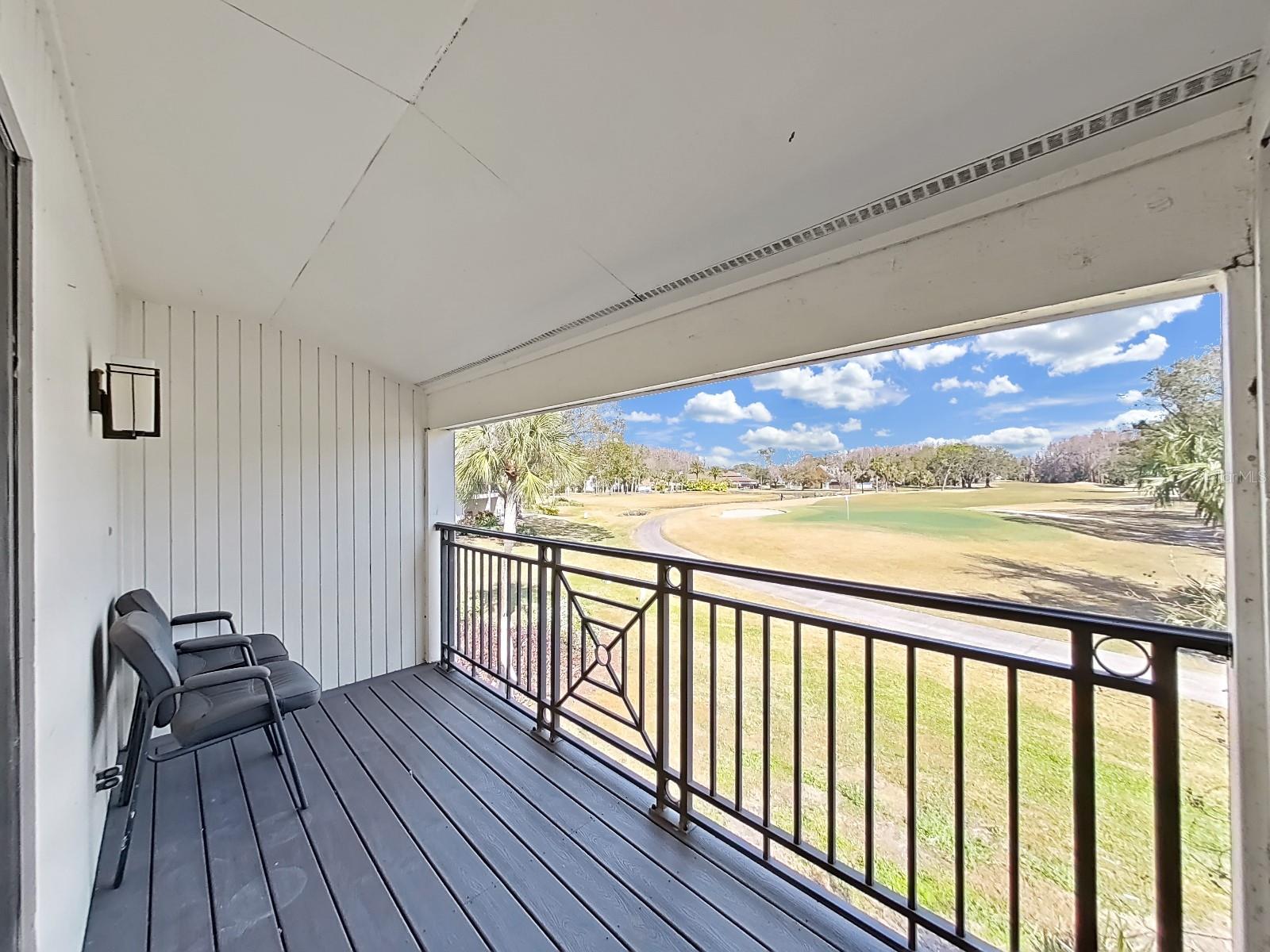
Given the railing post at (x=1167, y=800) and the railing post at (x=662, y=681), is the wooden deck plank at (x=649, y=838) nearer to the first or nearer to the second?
the railing post at (x=662, y=681)

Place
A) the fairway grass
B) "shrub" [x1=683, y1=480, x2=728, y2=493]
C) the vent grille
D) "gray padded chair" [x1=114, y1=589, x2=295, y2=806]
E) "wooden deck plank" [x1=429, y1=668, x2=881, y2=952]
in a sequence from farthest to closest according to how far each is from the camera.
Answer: "shrub" [x1=683, y1=480, x2=728, y2=493] → "gray padded chair" [x1=114, y1=589, x2=295, y2=806] → "wooden deck plank" [x1=429, y1=668, x2=881, y2=952] → the fairway grass → the vent grille

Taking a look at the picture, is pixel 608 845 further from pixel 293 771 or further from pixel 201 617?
pixel 201 617

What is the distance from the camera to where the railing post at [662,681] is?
1.92m

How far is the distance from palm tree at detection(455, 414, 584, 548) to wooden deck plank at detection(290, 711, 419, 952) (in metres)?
2.11

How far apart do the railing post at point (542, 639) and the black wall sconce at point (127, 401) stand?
1.60 meters

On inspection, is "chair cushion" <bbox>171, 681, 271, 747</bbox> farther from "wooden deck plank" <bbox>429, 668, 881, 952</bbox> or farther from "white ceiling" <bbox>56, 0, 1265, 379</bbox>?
"white ceiling" <bbox>56, 0, 1265, 379</bbox>

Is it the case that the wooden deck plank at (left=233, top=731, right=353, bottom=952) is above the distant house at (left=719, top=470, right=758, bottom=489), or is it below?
below

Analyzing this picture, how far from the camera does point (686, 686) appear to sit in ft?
6.28

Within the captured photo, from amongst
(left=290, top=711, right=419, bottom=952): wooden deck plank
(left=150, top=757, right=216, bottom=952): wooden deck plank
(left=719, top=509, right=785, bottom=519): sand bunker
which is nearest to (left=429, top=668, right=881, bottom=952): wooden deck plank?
(left=290, top=711, right=419, bottom=952): wooden deck plank

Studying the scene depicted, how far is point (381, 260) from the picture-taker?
6.34 ft

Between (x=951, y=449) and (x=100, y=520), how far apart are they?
10.7 feet

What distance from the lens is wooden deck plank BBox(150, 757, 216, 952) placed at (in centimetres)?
143

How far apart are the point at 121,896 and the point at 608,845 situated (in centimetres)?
153

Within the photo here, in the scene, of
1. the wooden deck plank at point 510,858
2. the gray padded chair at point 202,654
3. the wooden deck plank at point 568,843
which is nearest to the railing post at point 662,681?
the wooden deck plank at point 568,843
